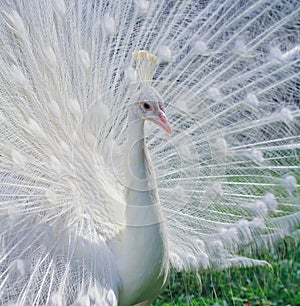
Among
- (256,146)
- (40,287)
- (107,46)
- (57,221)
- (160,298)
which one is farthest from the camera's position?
(160,298)

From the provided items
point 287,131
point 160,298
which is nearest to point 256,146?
point 287,131

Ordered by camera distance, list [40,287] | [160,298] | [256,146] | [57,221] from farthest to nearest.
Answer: [160,298]
[256,146]
[57,221]
[40,287]

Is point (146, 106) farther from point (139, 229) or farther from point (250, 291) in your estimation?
point (250, 291)

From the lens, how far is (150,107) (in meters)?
2.14

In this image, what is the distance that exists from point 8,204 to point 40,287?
0.30 m

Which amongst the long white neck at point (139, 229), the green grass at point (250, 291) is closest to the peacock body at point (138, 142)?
the long white neck at point (139, 229)

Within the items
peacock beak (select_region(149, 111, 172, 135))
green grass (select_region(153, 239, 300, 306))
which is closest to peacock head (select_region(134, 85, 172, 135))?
peacock beak (select_region(149, 111, 172, 135))

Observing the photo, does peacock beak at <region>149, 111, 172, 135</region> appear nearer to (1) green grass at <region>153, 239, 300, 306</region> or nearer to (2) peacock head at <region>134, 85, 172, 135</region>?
(2) peacock head at <region>134, 85, 172, 135</region>

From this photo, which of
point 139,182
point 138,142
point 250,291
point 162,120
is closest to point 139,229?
point 139,182

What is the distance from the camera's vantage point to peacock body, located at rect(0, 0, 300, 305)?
2240mm

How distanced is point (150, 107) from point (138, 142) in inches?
5.3

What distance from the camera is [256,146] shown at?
2.69 meters

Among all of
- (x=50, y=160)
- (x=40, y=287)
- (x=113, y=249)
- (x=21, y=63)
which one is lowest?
(x=40, y=287)

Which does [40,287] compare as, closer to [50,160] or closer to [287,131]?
[50,160]
